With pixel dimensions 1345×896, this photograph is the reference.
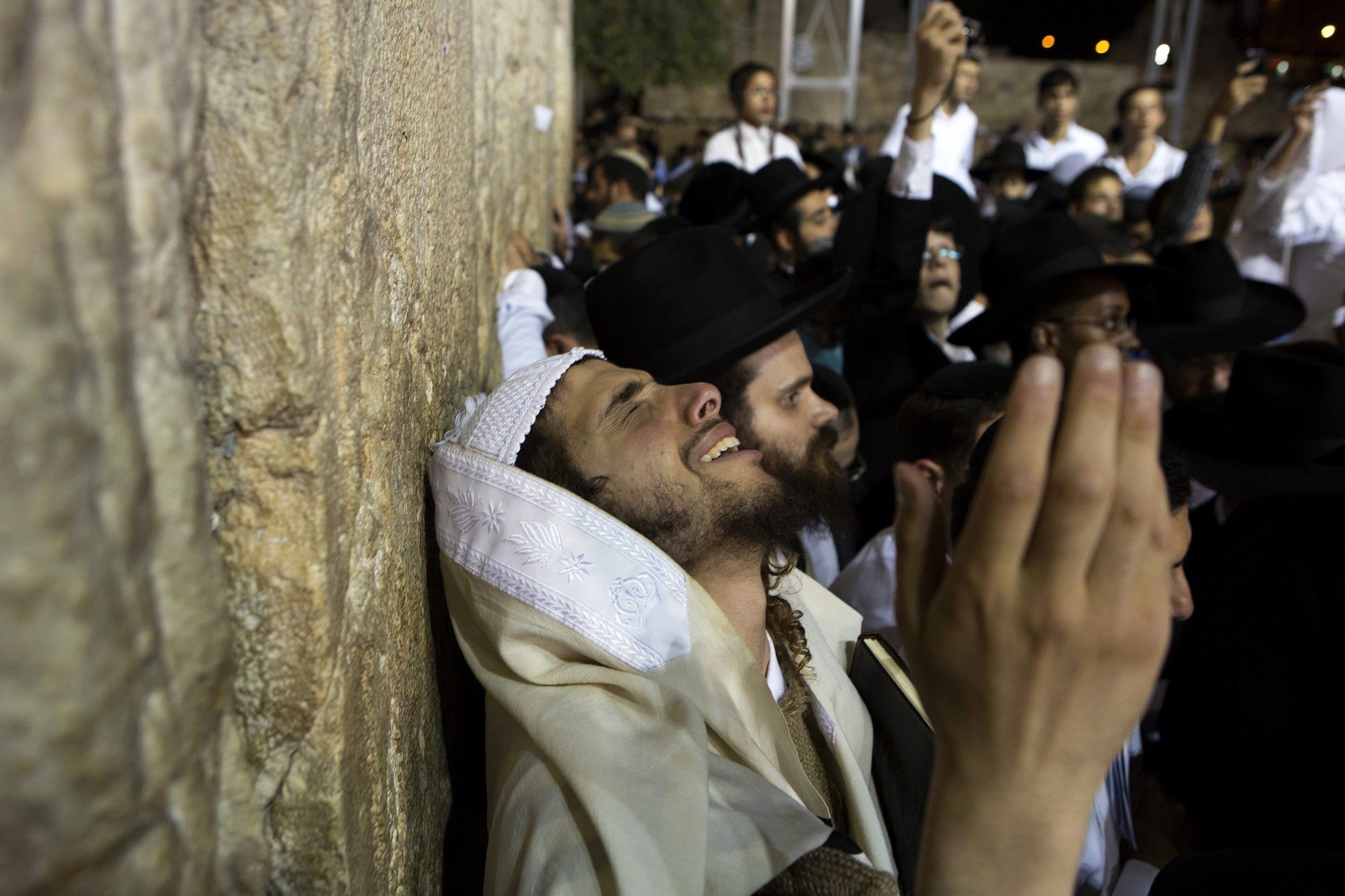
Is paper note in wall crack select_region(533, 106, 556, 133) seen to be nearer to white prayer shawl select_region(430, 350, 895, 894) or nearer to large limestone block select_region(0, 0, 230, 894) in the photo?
Answer: white prayer shawl select_region(430, 350, 895, 894)

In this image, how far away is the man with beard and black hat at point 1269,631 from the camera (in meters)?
1.85

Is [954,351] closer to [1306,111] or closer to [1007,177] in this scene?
[1306,111]

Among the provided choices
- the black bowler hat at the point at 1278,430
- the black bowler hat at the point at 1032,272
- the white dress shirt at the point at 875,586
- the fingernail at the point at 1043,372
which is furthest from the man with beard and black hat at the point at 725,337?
the fingernail at the point at 1043,372

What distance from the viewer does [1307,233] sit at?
4.68 meters

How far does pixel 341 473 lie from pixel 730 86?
6.43 metres

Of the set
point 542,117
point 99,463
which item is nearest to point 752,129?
point 542,117

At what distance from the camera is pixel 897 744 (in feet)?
5.56

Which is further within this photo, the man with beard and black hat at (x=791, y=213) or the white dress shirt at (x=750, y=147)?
the white dress shirt at (x=750, y=147)

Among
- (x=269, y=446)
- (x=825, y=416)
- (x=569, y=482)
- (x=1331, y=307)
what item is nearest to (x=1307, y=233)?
(x=1331, y=307)

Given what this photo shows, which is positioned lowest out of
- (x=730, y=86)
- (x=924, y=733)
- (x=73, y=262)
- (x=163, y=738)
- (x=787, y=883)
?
(x=924, y=733)

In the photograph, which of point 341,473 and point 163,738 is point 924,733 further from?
point 163,738

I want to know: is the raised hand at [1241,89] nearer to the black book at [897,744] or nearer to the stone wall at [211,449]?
the black book at [897,744]

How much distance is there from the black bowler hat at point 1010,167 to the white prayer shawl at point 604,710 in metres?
6.64

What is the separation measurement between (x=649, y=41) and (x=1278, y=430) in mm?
15688
